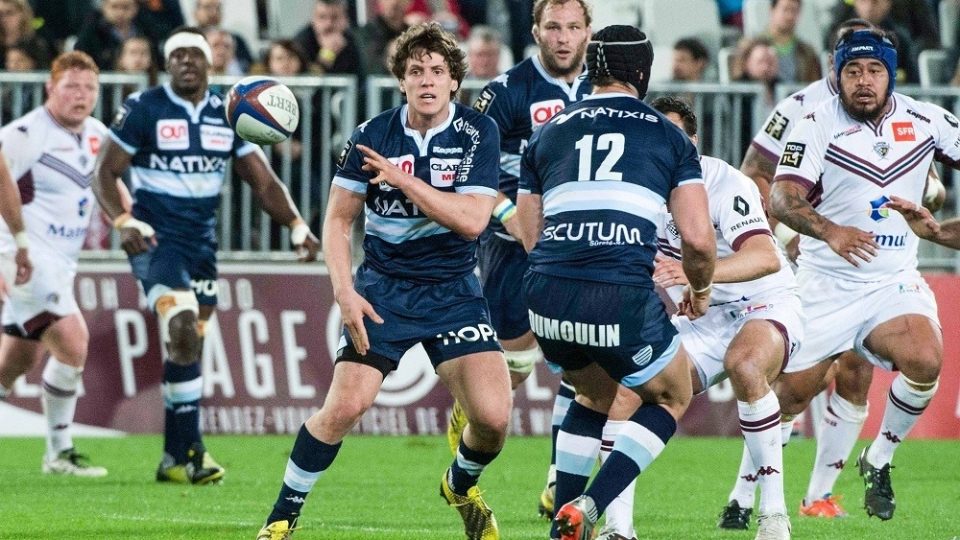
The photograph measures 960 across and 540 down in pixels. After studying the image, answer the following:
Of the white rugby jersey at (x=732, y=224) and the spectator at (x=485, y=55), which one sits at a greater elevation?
the spectator at (x=485, y=55)

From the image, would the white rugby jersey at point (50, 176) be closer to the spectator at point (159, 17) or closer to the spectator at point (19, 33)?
the spectator at point (19, 33)

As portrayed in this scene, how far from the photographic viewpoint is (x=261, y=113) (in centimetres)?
884

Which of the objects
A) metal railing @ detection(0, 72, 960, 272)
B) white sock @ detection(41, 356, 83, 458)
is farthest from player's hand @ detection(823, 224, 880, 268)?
metal railing @ detection(0, 72, 960, 272)

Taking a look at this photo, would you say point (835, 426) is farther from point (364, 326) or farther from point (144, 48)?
point (144, 48)

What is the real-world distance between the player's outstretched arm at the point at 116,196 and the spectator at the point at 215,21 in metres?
4.51

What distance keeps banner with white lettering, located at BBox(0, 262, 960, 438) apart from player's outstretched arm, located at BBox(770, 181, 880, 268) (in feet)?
18.6

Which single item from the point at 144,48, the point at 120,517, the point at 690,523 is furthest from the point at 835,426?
the point at 144,48

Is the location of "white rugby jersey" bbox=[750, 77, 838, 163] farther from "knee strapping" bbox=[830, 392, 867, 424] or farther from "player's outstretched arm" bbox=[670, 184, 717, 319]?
"player's outstretched arm" bbox=[670, 184, 717, 319]

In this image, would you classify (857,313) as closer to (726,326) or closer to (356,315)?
(726,326)

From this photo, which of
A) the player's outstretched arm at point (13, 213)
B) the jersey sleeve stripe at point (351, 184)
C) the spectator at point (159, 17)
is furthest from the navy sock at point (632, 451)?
the spectator at point (159, 17)

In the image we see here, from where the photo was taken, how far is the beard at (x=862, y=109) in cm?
926

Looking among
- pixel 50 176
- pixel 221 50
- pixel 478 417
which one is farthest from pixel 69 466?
pixel 478 417

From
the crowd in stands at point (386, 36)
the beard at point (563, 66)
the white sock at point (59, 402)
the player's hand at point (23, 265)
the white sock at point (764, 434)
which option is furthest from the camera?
the crowd in stands at point (386, 36)

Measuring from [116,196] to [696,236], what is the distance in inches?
217
